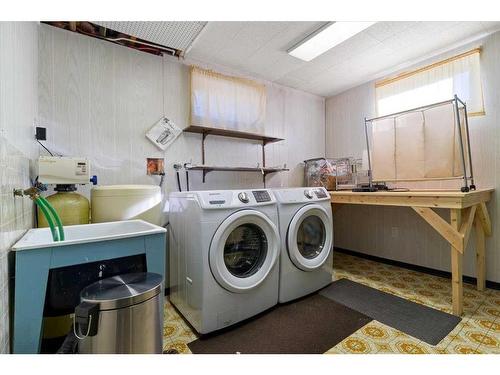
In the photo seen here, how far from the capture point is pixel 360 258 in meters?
3.09

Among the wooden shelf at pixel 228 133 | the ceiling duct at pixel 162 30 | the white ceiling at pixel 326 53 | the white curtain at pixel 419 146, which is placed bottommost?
the white curtain at pixel 419 146

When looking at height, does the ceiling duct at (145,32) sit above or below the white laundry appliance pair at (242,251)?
above

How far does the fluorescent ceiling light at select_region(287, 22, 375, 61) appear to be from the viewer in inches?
75.6

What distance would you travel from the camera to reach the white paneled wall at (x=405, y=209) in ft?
6.87

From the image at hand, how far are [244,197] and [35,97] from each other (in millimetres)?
1603

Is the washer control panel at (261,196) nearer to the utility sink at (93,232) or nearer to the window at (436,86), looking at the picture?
the utility sink at (93,232)

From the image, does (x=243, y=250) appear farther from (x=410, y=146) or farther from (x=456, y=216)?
(x=410, y=146)

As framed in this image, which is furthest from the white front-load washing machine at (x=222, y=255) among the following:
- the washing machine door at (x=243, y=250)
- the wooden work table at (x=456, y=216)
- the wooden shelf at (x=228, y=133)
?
the wooden work table at (x=456, y=216)

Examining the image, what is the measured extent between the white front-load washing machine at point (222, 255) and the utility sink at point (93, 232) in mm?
310

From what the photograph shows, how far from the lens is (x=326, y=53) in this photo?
7.73 ft

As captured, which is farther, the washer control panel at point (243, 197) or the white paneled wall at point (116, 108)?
the white paneled wall at point (116, 108)

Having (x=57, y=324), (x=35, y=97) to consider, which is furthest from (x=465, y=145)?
(x=35, y=97)

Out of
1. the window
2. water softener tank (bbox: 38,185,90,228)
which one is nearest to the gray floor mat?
the window
